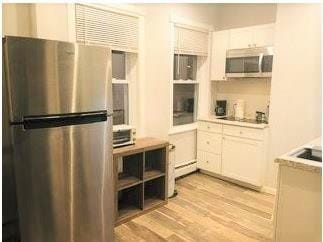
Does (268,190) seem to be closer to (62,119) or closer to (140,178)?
(140,178)

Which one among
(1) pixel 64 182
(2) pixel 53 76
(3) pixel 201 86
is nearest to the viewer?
(2) pixel 53 76

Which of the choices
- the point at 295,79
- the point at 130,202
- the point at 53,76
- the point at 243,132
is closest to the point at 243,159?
the point at 243,132

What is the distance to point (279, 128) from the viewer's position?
3.26 m

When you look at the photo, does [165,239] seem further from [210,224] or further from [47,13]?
[47,13]

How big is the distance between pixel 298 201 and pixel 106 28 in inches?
92.3

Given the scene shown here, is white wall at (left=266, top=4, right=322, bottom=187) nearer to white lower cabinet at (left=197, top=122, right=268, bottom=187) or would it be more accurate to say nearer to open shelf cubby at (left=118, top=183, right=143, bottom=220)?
white lower cabinet at (left=197, top=122, right=268, bottom=187)

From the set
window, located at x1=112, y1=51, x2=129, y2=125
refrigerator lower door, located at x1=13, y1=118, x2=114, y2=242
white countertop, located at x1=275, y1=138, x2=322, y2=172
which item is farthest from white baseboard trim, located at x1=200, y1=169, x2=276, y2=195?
refrigerator lower door, located at x1=13, y1=118, x2=114, y2=242

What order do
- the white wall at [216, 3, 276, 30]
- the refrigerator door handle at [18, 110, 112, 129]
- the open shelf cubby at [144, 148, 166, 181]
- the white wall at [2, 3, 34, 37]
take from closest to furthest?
the refrigerator door handle at [18, 110, 112, 129], the white wall at [2, 3, 34, 37], the open shelf cubby at [144, 148, 166, 181], the white wall at [216, 3, 276, 30]

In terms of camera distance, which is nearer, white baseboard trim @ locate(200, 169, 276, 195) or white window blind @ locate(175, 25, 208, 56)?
white baseboard trim @ locate(200, 169, 276, 195)

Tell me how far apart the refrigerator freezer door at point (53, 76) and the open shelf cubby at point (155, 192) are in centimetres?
145

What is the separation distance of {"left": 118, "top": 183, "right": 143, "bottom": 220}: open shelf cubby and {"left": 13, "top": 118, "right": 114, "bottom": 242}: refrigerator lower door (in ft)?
2.05

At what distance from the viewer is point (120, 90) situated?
3268 millimetres

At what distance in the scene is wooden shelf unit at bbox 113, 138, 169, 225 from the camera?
276 cm

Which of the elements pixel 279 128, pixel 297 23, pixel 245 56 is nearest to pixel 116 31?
pixel 245 56
